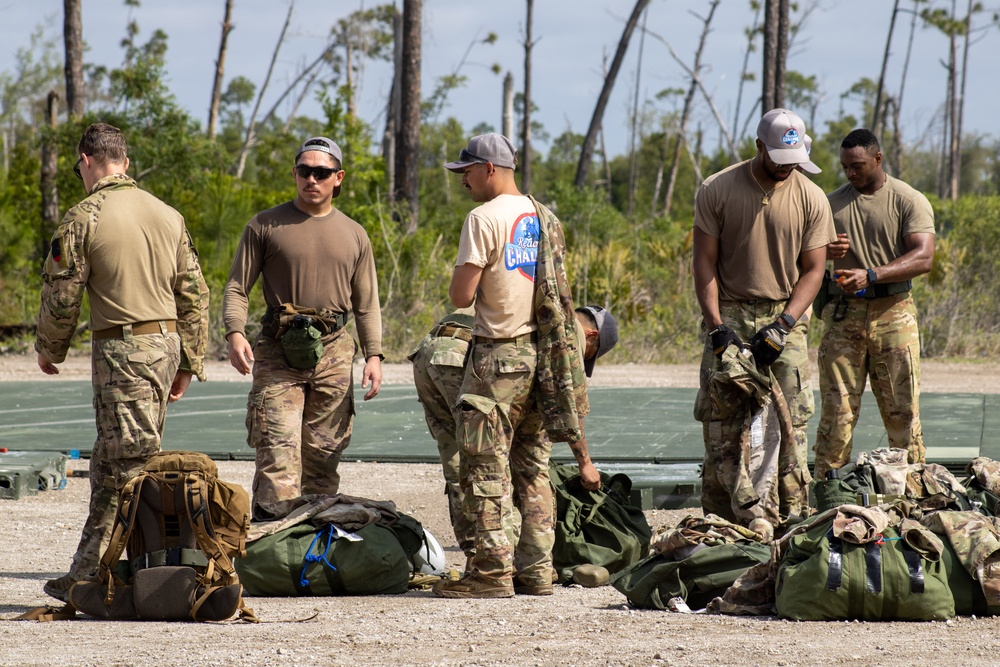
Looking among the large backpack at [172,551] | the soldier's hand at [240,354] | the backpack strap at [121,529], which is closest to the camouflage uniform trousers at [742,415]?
the soldier's hand at [240,354]

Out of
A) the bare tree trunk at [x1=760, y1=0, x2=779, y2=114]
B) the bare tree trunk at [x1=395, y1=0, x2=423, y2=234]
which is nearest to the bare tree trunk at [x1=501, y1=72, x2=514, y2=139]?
the bare tree trunk at [x1=760, y1=0, x2=779, y2=114]

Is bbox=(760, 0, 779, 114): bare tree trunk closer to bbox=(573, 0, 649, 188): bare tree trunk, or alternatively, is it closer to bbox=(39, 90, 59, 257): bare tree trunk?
bbox=(573, 0, 649, 188): bare tree trunk

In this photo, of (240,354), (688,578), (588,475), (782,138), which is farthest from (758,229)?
(240,354)

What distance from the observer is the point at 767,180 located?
5.84 meters

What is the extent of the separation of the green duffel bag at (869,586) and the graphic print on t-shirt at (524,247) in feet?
4.99

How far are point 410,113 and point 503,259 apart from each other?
55.3 feet

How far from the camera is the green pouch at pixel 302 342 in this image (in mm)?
5668

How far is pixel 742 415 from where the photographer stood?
5789 mm

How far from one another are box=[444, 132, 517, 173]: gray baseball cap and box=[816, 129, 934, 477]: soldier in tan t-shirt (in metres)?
2.37

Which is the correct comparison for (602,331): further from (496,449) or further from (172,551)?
(172,551)

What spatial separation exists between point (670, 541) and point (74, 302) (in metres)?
2.51

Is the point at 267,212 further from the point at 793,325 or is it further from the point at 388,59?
the point at 388,59

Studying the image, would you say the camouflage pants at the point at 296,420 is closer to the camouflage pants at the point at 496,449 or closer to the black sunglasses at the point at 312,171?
the black sunglasses at the point at 312,171

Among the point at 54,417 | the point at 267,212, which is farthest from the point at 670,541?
the point at 54,417
